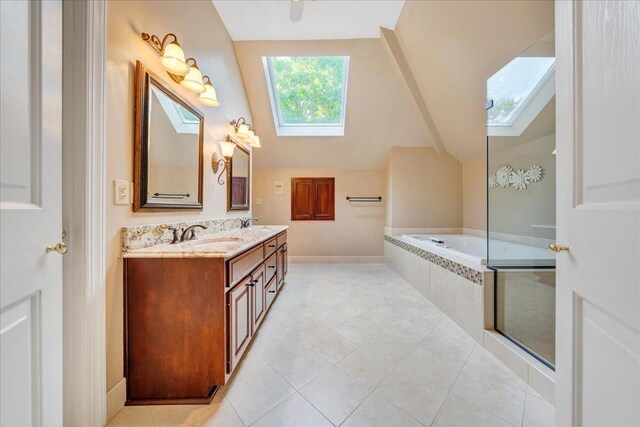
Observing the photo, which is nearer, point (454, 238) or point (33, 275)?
point (33, 275)

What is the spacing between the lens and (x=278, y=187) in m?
4.42

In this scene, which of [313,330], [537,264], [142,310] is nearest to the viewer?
[142,310]

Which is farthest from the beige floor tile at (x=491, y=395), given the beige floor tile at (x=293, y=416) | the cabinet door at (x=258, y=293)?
the cabinet door at (x=258, y=293)

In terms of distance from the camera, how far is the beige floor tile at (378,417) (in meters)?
1.11

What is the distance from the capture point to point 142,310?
1.24 metres

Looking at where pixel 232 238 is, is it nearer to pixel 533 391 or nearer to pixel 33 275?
pixel 33 275

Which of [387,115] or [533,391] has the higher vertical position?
[387,115]

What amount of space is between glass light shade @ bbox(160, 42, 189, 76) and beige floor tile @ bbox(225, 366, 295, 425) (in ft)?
6.35

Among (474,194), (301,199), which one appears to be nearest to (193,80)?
(301,199)

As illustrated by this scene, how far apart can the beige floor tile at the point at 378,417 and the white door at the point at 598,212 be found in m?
0.63

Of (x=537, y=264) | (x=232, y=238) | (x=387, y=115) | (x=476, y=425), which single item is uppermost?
(x=387, y=115)

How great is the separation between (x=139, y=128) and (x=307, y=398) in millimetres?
1744

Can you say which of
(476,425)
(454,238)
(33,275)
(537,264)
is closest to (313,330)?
(476,425)

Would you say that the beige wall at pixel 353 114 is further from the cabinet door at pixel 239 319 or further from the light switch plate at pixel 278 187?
the cabinet door at pixel 239 319
